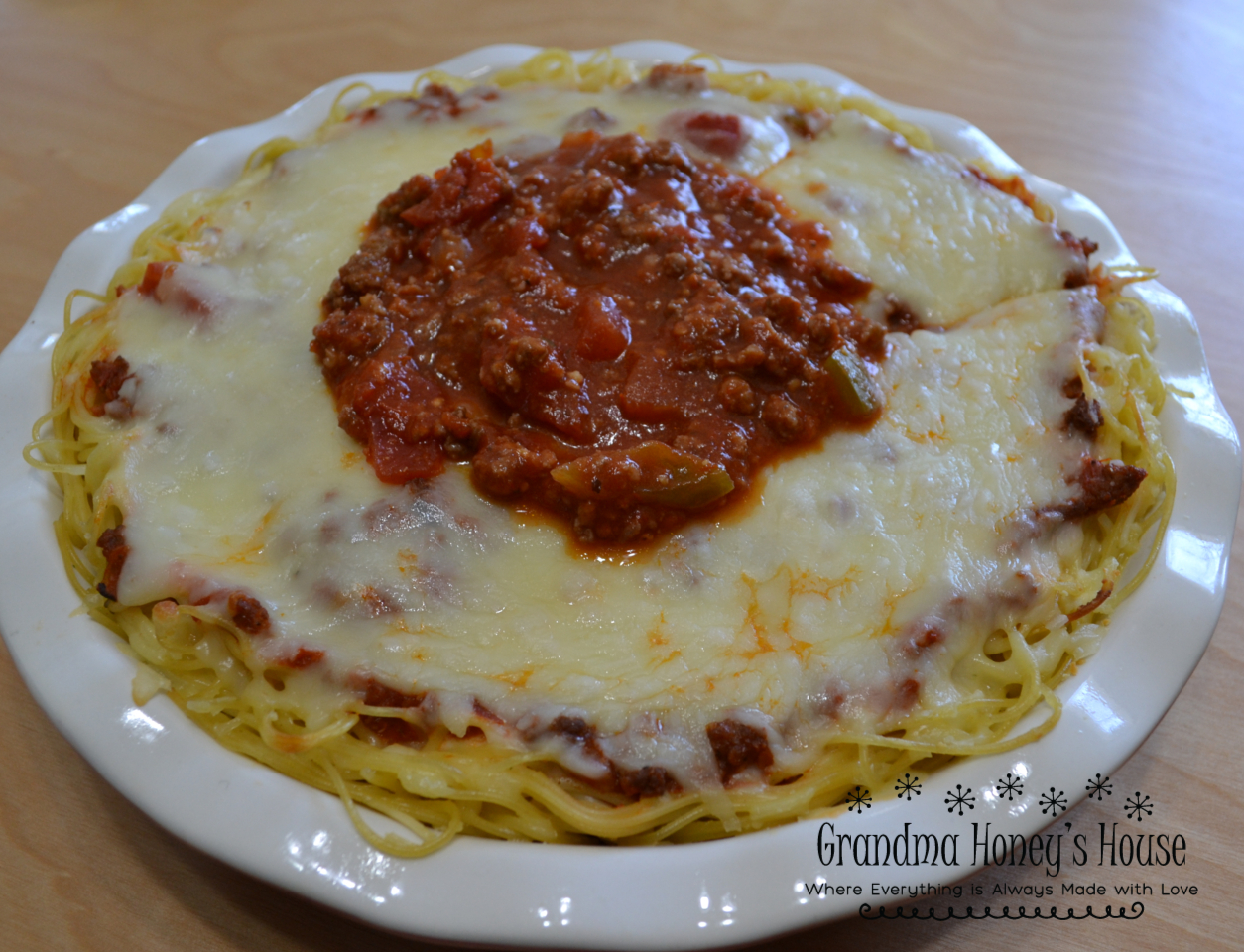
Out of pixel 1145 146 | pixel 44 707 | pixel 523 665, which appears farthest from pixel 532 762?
pixel 1145 146

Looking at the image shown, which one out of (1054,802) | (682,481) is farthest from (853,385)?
(1054,802)

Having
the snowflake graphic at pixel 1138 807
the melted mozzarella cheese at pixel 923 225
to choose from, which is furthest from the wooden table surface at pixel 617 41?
the melted mozzarella cheese at pixel 923 225

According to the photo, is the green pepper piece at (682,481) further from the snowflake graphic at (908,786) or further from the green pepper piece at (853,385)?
the snowflake graphic at (908,786)

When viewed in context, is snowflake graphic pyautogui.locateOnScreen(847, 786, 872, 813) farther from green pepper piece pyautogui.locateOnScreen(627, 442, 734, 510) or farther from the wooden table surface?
green pepper piece pyautogui.locateOnScreen(627, 442, 734, 510)

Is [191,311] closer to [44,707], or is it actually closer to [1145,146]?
[44,707]

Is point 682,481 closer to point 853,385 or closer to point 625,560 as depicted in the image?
point 625,560
